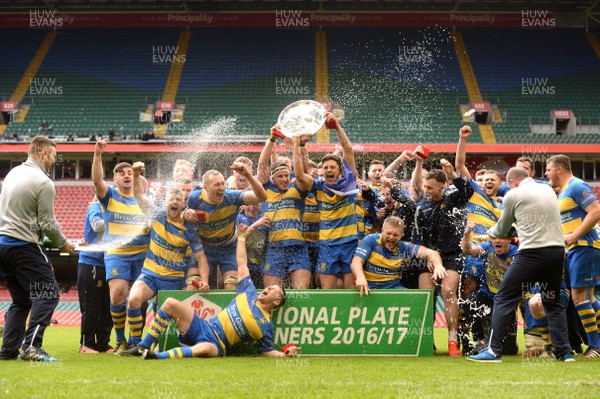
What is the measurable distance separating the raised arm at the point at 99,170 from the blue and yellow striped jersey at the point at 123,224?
0.62 ft

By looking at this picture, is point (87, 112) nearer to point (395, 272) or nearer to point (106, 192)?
point (106, 192)

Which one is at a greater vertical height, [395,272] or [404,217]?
[404,217]

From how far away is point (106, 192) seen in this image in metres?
8.24

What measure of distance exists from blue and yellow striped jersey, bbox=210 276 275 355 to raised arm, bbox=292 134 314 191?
1.42 meters

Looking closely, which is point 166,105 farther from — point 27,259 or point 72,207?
point 27,259

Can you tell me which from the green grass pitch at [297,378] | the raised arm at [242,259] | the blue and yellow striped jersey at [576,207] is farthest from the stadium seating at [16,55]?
the blue and yellow striped jersey at [576,207]

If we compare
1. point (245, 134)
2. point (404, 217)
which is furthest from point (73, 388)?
point (245, 134)

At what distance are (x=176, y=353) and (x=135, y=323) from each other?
1.13 metres

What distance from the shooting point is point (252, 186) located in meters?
7.34

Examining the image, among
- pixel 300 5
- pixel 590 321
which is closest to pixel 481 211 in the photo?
pixel 590 321

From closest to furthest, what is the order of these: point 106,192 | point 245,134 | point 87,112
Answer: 1. point 106,192
2. point 245,134
3. point 87,112

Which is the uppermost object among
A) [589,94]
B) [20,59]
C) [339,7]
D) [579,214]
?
[339,7]

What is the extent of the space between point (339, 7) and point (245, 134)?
9152 mm

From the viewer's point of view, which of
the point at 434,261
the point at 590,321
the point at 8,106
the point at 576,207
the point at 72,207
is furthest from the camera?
the point at 8,106
